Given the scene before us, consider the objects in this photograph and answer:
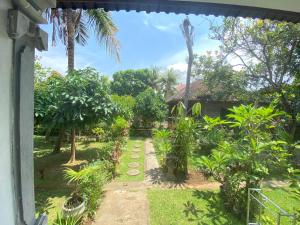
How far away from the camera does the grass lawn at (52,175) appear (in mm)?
5887

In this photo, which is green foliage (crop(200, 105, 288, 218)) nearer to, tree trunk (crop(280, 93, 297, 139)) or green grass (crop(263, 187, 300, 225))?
green grass (crop(263, 187, 300, 225))

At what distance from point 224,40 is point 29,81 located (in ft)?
34.6

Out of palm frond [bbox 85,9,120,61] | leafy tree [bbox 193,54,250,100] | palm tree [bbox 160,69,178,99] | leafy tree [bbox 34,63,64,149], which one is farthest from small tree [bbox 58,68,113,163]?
palm tree [bbox 160,69,178,99]

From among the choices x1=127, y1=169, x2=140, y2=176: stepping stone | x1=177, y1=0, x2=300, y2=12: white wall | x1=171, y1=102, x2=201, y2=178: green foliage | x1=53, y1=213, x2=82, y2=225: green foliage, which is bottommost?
x1=127, y1=169, x2=140, y2=176: stepping stone

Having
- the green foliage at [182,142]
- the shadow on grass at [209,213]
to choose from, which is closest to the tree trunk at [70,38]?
the green foliage at [182,142]

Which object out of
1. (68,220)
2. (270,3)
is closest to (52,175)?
(68,220)

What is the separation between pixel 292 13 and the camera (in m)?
2.95

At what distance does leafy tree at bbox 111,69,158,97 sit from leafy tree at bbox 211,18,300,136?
2059 cm

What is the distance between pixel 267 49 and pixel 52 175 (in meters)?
10.1

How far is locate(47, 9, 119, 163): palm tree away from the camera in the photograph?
31.7 ft

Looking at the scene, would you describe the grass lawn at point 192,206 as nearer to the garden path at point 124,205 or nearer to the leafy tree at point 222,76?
the garden path at point 124,205

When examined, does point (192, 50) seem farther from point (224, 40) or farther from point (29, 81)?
point (29, 81)

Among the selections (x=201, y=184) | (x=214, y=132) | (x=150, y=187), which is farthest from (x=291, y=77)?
(x=150, y=187)

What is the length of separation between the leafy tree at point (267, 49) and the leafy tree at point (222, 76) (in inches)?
18.3
